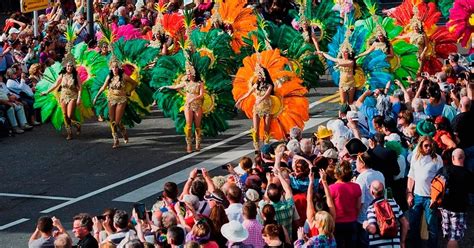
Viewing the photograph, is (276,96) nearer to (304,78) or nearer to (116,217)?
(304,78)

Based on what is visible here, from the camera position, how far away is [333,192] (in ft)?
46.9

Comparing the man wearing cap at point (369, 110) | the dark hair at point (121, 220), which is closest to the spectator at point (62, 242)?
the dark hair at point (121, 220)

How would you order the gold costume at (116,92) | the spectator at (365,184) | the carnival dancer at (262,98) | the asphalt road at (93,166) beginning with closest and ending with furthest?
the spectator at (365,184)
the asphalt road at (93,166)
the carnival dancer at (262,98)
the gold costume at (116,92)

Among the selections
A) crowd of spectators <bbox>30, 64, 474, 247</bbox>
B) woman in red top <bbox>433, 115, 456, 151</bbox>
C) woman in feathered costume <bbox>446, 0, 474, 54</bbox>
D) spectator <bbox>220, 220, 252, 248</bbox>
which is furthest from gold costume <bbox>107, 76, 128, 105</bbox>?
spectator <bbox>220, 220, 252, 248</bbox>

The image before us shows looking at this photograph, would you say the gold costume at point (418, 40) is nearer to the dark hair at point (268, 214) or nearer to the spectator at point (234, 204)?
the spectator at point (234, 204)

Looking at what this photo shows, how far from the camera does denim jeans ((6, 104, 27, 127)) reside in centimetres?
2378

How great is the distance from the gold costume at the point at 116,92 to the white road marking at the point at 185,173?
2.10m

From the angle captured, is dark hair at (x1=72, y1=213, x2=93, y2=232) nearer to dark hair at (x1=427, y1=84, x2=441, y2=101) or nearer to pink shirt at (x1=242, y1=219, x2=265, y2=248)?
pink shirt at (x1=242, y1=219, x2=265, y2=248)

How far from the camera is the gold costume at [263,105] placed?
2128 cm

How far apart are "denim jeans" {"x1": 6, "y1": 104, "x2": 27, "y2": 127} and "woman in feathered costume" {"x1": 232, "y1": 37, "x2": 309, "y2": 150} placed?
4.65 m

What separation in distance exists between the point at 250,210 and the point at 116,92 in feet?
31.1

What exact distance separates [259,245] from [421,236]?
2.83 m

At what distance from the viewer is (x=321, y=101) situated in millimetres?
26000

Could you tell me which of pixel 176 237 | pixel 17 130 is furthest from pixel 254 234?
pixel 17 130
